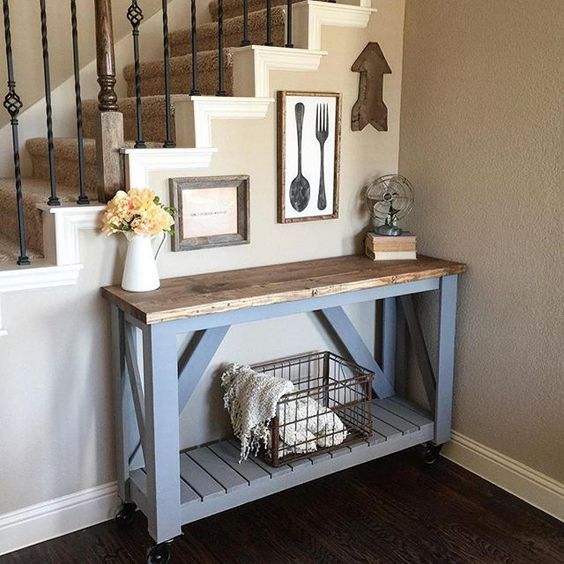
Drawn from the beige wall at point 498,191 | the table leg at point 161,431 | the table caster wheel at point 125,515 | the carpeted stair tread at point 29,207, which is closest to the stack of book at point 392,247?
the beige wall at point 498,191

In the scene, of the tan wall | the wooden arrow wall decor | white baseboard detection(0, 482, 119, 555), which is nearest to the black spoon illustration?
the wooden arrow wall decor

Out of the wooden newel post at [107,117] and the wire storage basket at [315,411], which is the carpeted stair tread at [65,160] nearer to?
the wooden newel post at [107,117]

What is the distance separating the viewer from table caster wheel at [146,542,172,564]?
213 cm

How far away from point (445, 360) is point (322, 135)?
1.01 m

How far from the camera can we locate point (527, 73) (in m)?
2.35

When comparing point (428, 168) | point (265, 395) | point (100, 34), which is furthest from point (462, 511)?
point (100, 34)

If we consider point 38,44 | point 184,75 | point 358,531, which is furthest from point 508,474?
point 38,44

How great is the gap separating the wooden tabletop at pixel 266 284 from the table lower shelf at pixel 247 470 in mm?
601

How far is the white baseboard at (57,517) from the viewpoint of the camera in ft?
7.32

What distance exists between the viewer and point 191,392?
2.42m

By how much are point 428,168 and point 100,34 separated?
1.37 metres

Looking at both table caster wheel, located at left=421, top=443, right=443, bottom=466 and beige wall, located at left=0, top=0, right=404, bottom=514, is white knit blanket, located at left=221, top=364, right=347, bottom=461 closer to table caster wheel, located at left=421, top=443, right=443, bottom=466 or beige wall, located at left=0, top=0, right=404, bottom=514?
beige wall, located at left=0, top=0, right=404, bottom=514

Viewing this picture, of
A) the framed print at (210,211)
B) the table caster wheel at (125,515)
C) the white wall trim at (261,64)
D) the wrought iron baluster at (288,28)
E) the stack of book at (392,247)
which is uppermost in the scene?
the wrought iron baluster at (288,28)

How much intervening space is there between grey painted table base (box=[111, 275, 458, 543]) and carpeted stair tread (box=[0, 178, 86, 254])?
0.39 metres
